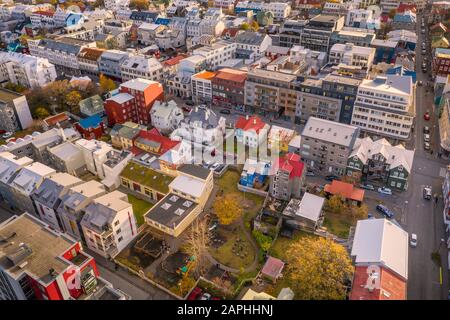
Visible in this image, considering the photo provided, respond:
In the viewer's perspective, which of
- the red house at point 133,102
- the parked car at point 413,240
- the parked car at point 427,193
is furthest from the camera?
the red house at point 133,102

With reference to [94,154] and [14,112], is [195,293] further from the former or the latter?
[14,112]

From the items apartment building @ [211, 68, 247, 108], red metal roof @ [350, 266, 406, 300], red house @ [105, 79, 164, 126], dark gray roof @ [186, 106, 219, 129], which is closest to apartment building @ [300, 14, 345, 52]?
apartment building @ [211, 68, 247, 108]

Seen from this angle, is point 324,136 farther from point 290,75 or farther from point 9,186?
point 9,186

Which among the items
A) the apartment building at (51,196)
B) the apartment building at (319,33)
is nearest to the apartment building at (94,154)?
the apartment building at (51,196)

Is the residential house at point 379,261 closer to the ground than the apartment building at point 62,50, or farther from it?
closer to the ground

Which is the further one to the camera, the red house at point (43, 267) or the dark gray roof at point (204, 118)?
the dark gray roof at point (204, 118)

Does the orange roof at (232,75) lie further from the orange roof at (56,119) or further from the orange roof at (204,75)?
the orange roof at (56,119)
